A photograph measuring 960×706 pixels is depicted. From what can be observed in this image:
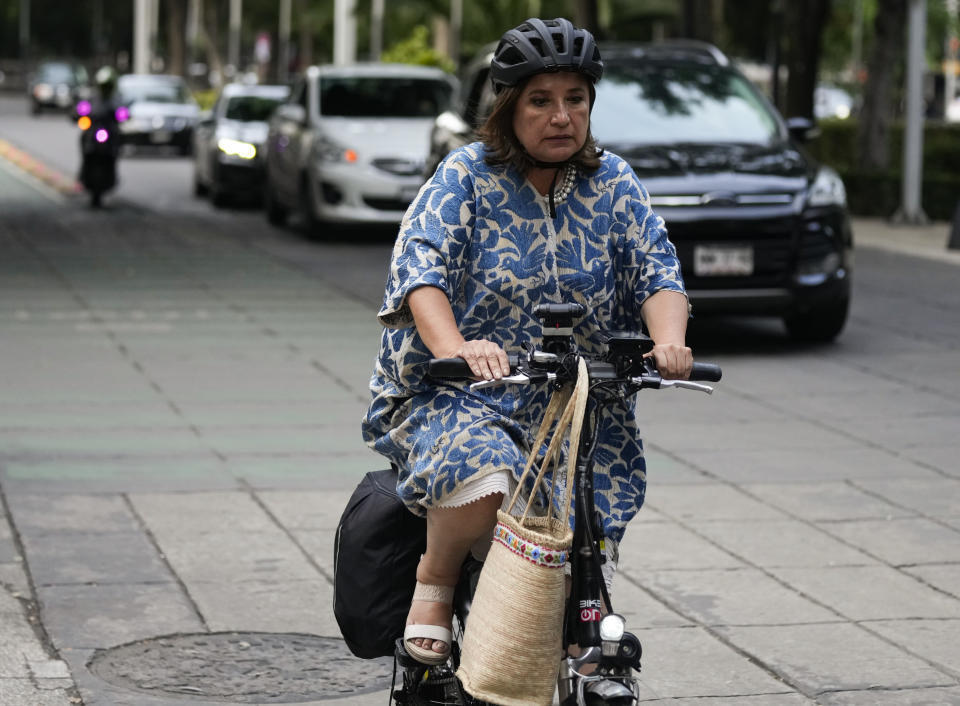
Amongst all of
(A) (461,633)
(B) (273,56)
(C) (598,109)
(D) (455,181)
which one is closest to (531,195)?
(D) (455,181)

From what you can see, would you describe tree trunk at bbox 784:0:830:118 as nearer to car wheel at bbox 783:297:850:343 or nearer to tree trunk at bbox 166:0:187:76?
car wheel at bbox 783:297:850:343

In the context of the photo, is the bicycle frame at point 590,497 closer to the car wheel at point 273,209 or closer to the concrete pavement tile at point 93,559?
the concrete pavement tile at point 93,559

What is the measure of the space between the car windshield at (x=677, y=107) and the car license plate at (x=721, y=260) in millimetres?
1041

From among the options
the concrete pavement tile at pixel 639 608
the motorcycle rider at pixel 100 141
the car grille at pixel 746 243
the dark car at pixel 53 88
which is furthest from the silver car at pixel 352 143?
the dark car at pixel 53 88

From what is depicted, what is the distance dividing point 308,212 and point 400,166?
1.28 m

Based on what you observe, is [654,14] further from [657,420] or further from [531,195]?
[531,195]

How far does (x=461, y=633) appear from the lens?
4.01 m

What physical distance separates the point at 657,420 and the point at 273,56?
7921 centimetres

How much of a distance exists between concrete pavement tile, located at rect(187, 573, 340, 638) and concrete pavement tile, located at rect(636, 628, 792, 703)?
0.93 meters

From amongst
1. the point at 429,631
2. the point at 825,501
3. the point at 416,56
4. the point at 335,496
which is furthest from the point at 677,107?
the point at 416,56

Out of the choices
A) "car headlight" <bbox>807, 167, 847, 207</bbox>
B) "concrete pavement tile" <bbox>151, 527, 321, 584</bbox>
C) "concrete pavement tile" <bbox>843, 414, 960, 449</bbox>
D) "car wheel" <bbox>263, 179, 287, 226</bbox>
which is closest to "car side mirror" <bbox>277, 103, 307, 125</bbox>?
"car wheel" <bbox>263, 179, 287, 226</bbox>

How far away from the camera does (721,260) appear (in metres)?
10.9

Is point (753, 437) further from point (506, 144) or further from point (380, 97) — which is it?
point (380, 97)

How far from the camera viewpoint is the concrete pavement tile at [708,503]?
6875 millimetres
